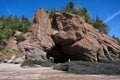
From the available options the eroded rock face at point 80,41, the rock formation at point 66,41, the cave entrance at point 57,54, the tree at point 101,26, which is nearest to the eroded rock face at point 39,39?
the rock formation at point 66,41

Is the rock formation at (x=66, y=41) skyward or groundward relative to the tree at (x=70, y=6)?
groundward

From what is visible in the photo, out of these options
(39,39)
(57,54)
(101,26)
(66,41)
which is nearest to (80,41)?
(66,41)

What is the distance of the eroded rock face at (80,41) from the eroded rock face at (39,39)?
1.86 m

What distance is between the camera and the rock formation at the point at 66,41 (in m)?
35.6

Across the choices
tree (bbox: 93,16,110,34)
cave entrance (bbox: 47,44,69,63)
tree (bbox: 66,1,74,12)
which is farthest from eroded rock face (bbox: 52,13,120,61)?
tree (bbox: 66,1,74,12)

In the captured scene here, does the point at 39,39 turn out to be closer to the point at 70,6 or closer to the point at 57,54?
the point at 57,54

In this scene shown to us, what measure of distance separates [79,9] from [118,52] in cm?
3245

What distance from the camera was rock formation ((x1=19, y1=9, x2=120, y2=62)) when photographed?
35.6 metres

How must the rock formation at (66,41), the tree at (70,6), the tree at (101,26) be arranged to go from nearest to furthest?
1. the rock formation at (66,41)
2. the tree at (101,26)
3. the tree at (70,6)

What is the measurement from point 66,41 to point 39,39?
5619 millimetres

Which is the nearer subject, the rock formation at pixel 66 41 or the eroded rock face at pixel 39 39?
the eroded rock face at pixel 39 39

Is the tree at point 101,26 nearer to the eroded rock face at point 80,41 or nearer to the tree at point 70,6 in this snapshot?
the tree at point 70,6

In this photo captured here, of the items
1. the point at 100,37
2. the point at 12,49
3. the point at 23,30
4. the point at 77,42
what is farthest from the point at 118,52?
the point at 23,30

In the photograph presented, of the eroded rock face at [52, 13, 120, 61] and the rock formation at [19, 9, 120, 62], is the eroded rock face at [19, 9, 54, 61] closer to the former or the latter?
the rock formation at [19, 9, 120, 62]
